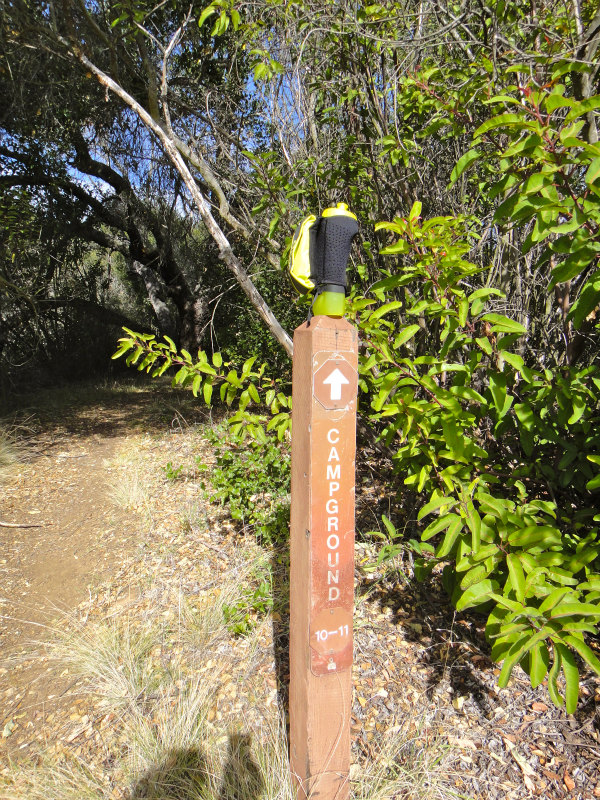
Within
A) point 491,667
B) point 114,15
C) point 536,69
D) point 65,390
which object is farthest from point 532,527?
point 65,390

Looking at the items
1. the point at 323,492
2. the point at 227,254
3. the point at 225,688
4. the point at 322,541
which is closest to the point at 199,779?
the point at 225,688

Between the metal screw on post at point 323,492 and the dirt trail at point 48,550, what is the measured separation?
1463mm

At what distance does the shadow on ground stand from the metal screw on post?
0.33 m

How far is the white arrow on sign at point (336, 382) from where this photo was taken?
1375 mm

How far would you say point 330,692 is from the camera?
1.50m

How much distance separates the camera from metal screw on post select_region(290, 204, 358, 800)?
1365mm

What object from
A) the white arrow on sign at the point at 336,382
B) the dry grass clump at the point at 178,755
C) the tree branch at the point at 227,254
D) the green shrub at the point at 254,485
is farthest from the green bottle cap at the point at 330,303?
the green shrub at the point at 254,485

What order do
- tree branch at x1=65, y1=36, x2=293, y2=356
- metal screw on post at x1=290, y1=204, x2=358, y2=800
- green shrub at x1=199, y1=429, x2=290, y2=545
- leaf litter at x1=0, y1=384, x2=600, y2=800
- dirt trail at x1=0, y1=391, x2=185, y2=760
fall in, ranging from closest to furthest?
metal screw on post at x1=290, y1=204, x2=358, y2=800 → leaf litter at x1=0, y1=384, x2=600, y2=800 → dirt trail at x1=0, y1=391, x2=185, y2=760 → tree branch at x1=65, y1=36, x2=293, y2=356 → green shrub at x1=199, y1=429, x2=290, y2=545

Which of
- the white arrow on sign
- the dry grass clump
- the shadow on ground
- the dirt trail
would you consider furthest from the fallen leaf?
the dirt trail

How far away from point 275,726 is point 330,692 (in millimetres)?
703

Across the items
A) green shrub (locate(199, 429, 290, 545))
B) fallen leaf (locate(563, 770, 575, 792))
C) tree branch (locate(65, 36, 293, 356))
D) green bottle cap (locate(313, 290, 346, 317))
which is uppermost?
A: tree branch (locate(65, 36, 293, 356))

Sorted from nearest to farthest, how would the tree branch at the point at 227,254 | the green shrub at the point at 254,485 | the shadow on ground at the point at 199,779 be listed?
the shadow on ground at the point at 199,779 < the tree branch at the point at 227,254 < the green shrub at the point at 254,485

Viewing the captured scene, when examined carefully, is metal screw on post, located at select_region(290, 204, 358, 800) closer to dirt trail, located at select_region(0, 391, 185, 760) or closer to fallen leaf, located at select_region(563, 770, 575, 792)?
fallen leaf, located at select_region(563, 770, 575, 792)

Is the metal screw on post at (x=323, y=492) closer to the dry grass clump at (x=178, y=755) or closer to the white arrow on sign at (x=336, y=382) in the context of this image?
the white arrow on sign at (x=336, y=382)
